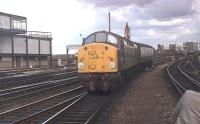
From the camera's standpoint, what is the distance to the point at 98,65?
68.7ft

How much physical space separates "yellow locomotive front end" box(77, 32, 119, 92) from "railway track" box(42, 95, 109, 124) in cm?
103

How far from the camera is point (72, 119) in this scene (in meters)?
14.5

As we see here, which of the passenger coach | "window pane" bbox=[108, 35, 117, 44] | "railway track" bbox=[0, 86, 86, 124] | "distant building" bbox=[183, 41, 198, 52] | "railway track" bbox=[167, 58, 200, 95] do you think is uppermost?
"distant building" bbox=[183, 41, 198, 52]

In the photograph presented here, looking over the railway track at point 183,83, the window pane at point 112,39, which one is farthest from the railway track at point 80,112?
the railway track at point 183,83

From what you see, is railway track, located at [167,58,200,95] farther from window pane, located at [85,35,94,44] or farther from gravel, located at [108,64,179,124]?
window pane, located at [85,35,94,44]

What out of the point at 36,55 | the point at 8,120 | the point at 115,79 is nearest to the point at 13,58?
the point at 36,55

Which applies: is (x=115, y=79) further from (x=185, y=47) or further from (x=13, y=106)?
(x=185, y=47)

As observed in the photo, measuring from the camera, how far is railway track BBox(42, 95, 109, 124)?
46.0ft

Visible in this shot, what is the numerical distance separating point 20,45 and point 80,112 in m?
59.7

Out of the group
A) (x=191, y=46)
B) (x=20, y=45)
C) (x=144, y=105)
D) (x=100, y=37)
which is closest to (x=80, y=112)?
(x=144, y=105)

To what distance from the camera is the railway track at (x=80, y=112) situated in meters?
14.0

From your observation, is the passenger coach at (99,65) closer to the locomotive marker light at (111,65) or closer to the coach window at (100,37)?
the locomotive marker light at (111,65)

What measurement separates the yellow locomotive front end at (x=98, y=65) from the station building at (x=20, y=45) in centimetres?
4678

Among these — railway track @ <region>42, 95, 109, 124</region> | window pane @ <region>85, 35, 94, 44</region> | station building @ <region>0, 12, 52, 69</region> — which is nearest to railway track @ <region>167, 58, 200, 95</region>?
railway track @ <region>42, 95, 109, 124</region>
